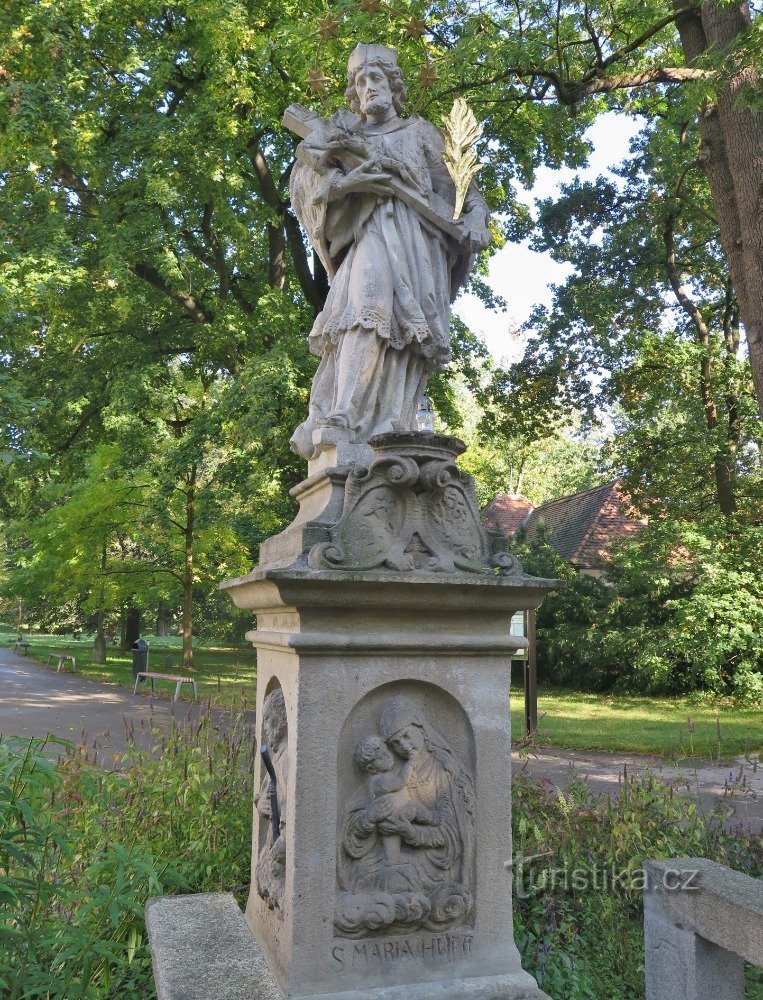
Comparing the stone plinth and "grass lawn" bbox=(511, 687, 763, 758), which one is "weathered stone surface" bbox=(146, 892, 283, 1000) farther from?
"grass lawn" bbox=(511, 687, 763, 758)

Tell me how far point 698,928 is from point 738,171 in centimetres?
762

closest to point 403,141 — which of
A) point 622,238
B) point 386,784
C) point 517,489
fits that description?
point 386,784

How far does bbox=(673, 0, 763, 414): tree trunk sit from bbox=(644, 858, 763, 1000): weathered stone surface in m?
6.14

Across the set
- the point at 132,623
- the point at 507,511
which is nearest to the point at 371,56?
the point at 132,623

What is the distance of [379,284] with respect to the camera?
156 inches

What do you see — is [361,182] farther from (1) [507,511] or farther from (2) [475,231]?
(1) [507,511]

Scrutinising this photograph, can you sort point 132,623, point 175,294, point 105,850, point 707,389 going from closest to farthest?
1. point 105,850
2. point 175,294
3. point 707,389
4. point 132,623

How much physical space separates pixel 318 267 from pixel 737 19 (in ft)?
25.5

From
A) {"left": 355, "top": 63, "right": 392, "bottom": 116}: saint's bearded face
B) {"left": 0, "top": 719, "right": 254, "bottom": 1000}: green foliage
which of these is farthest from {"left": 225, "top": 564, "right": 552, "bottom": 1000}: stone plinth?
{"left": 355, "top": 63, "right": 392, "bottom": 116}: saint's bearded face

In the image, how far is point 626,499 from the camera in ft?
63.7

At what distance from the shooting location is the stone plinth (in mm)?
2961

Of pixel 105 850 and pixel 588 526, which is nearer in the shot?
pixel 105 850

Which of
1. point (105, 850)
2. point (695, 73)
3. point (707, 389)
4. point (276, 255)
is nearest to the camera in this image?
point (105, 850)

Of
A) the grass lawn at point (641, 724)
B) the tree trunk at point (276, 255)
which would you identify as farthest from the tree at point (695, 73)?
the tree trunk at point (276, 255)
